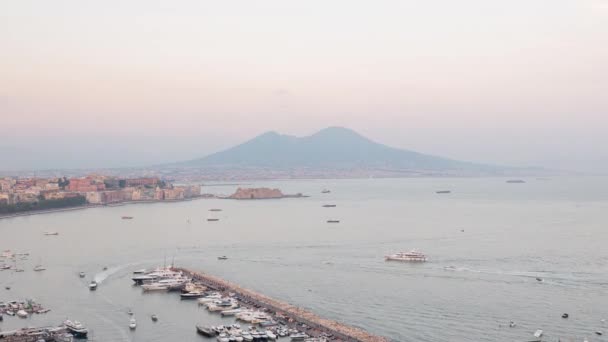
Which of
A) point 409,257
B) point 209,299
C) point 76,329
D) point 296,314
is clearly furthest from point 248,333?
point 409,257

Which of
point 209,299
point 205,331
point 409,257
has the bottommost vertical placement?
point 205,331

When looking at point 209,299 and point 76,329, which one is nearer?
point 76,329

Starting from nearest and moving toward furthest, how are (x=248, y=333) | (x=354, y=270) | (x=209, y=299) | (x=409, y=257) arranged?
(x=248, y=333) → (x=209, y=299) → (x=354, y=270) → (x=409, y=257)

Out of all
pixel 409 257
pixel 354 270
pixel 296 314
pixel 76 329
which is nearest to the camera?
pixel 76 329

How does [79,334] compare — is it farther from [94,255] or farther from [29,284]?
[94,255]

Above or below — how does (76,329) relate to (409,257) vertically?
below

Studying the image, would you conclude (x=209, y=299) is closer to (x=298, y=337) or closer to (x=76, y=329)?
(x=76, y=329)

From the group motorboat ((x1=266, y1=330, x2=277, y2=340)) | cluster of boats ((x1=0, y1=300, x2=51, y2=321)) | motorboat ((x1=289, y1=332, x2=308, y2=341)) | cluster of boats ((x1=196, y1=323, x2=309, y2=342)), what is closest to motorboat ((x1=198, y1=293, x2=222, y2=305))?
cluster of boats ((x1=196, y1=323, x2=309, y2=342))
